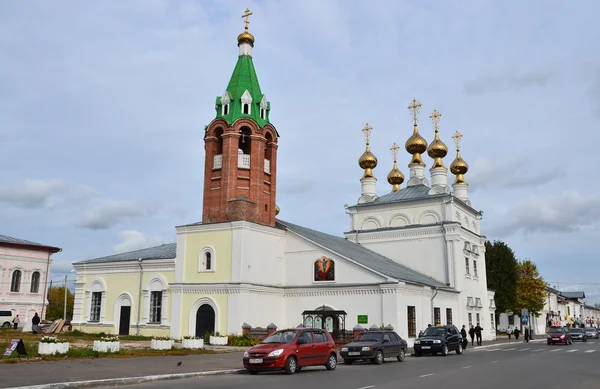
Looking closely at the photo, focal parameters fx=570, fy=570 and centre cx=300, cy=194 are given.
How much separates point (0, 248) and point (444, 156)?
3470 centimetres

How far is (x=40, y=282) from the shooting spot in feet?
152

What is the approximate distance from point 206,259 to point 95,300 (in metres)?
11.3

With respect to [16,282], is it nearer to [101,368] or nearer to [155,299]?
[155,299]

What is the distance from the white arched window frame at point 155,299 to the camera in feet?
111

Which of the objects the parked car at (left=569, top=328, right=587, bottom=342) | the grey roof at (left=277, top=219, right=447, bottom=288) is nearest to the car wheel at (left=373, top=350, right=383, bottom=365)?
the grey roof at (left=277, top=219, right=447, bottom=288)

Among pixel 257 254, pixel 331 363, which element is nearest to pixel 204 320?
pixel 257 254

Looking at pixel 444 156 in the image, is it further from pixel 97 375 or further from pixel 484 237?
pixel 97 375

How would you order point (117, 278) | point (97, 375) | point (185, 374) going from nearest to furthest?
point (97, 375)
point (185, 374)
point (117, 278)

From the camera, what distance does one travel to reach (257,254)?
1209 inches

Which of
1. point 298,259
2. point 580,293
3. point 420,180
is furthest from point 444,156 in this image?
point 580,293

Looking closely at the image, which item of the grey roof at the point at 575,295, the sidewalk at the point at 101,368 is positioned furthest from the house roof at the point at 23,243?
the grey roof at the point at 575,295

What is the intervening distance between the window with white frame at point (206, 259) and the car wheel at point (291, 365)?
49.5ft

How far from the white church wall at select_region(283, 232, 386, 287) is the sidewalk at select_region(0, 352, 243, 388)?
11557 mm

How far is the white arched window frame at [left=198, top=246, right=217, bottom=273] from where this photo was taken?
3038cm
